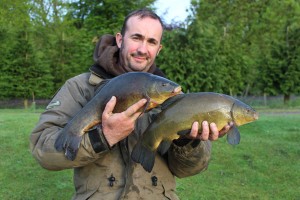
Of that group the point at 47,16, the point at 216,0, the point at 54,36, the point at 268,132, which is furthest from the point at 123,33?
the point at 47,16

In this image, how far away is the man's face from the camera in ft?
10.1

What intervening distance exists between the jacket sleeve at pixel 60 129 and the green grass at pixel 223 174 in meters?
3.42

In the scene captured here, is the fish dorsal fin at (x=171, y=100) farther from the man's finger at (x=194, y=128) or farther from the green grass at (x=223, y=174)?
the green grass at (x=223, y=174)

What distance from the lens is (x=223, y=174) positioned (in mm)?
6953

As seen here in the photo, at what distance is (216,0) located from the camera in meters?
33.5

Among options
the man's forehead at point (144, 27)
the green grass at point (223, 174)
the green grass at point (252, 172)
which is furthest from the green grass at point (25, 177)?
the man's forehead at point (144, 27)

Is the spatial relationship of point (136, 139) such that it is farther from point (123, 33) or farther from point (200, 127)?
point (123, 33)

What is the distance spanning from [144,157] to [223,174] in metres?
4.56

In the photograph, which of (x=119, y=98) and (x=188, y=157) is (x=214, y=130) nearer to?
→ (x=188, y=157)

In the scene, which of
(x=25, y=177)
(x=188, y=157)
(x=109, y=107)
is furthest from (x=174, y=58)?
(x=109, y=107)

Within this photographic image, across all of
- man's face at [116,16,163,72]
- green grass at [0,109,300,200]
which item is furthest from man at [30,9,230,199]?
green grass at [0,109,300,200]

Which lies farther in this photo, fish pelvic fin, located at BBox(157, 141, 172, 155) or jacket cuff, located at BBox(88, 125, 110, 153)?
fish pelvic fin, located at BBox(157, 141, 172, 155)

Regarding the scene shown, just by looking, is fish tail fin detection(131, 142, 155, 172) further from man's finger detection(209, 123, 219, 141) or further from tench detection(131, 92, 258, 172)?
man's finger detection(209, 123, 219, 141)

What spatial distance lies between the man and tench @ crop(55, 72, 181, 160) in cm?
7
